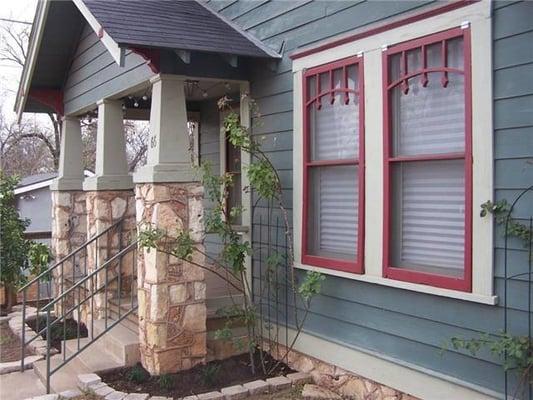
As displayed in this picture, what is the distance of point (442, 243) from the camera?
3506mm

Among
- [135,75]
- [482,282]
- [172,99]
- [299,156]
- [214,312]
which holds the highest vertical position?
[135,75]

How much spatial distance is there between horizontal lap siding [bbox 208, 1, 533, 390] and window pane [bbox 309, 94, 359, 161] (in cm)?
31

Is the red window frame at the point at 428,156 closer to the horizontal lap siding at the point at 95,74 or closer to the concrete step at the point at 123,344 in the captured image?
the horizontal lap siding at the point at 95,74

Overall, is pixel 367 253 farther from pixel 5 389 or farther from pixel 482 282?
pixel 5 389

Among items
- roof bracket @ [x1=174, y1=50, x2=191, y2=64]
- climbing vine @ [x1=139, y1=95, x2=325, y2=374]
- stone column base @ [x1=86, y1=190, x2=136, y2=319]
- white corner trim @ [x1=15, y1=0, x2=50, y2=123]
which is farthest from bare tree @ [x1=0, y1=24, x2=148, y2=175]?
roof bracket @ [x1=174, y1=50, x2=191, y2=64]

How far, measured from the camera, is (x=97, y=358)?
510 centimetres

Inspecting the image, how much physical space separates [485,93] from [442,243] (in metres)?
0.95

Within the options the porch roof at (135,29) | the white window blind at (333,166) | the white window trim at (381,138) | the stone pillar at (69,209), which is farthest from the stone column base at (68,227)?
the white window blind at (333,166)

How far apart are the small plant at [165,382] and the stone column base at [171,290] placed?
0.11 meters

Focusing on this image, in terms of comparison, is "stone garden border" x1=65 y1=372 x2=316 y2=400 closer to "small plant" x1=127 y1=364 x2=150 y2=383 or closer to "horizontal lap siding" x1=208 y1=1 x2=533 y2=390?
"small plant" x1=127 y1=364 x2=150 y2=383

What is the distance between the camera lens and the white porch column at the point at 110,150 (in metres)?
6.15

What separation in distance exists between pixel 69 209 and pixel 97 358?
3.05 meters

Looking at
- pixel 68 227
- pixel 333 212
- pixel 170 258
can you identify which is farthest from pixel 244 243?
pixel 68 227

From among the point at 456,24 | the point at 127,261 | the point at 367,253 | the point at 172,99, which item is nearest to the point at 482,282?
the point at 367,253
